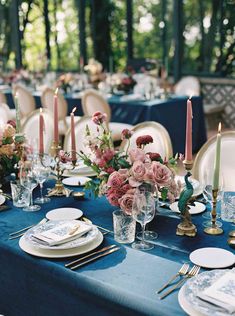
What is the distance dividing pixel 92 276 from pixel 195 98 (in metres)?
4.02

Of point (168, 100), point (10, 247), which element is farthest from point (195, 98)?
point (10, 247)

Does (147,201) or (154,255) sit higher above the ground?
(147,201)

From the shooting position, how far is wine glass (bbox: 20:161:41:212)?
194 centimetres

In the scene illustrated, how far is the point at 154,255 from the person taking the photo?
1.50m

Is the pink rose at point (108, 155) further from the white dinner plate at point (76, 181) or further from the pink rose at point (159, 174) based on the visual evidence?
the white dinner plate at point (76, 181)

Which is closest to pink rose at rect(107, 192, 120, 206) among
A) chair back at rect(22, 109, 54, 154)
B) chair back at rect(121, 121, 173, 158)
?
chair back at rect(121, 121, 173, 158)

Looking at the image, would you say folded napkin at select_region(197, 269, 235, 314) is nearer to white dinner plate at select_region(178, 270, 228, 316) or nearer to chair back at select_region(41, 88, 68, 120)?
white dinner plate at select_region(178, 270, 228, 316)

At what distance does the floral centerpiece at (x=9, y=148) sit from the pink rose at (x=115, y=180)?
0.66m

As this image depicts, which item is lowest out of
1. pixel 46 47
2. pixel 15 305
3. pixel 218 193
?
pixel 15 305

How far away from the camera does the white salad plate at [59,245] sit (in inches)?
60.2

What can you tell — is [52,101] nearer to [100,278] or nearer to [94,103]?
[94,103]

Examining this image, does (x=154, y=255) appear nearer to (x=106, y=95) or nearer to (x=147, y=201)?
(x=147, y=201)

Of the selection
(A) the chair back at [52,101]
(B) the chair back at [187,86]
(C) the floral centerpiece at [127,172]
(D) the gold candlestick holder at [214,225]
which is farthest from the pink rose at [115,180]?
(B) the chair back at [187,86]

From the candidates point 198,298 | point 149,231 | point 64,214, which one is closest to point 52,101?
point 64,214
